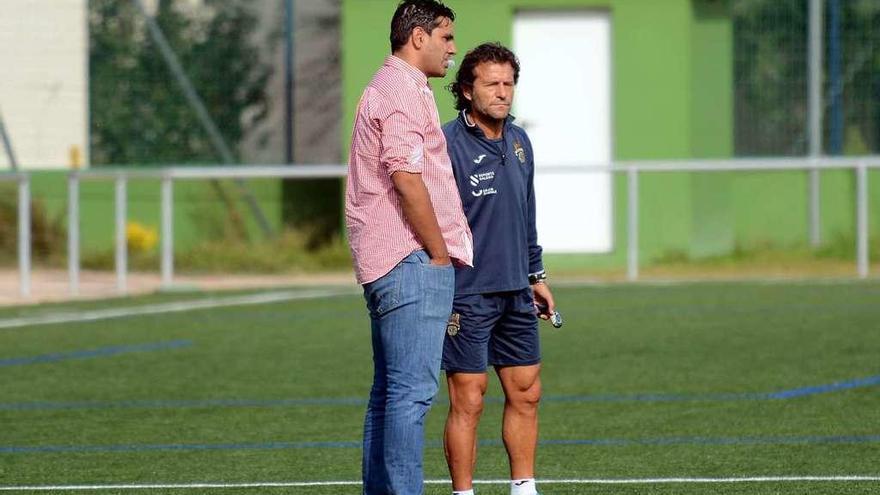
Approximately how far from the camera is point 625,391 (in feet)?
35.9

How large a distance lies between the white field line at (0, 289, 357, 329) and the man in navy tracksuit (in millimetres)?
9414

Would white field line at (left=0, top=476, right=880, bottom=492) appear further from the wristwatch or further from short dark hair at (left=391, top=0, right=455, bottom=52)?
short dark hair at (left=391, top=0, right=455, bottom=52)

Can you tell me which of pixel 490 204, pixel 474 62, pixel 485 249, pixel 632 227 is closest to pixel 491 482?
pixel 485 249

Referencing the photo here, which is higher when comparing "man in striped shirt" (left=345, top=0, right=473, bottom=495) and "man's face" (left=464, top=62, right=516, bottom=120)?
"man's face" (left=464, top=62, right=516, bottom=120)

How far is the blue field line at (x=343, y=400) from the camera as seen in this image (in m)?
10.6

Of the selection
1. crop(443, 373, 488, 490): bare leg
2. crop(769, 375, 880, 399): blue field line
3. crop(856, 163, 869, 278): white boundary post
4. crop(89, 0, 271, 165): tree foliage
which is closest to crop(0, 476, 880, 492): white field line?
crop(443, 373, 488, 490): bare leg

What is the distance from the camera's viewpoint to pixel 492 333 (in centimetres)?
719

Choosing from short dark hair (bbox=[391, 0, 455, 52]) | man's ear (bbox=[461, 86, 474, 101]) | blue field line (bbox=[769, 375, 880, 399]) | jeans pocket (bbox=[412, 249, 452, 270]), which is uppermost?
short dark hair (bbox=[391, 0, 455, 52])

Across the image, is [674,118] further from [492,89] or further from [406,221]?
[406,221]

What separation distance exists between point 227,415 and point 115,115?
1451cm

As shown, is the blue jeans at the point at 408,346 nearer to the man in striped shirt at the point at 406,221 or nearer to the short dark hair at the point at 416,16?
the man in striped shirt at the point at 406,221

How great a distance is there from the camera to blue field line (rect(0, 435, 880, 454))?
893cm

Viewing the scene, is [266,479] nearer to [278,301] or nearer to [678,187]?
[278,301]

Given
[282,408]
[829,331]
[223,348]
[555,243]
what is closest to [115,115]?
[555,243]
